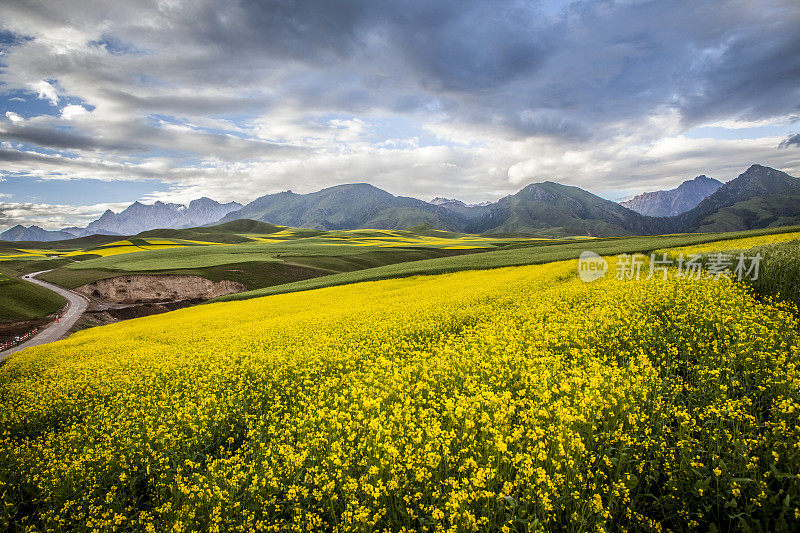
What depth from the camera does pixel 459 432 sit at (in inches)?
239

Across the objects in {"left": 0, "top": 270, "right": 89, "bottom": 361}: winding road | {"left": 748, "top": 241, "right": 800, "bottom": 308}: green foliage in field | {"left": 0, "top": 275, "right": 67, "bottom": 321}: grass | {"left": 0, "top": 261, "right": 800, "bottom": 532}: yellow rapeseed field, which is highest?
{"left": 748, "top": 241, "right": 800, "bottom": 308}: green foliage in field

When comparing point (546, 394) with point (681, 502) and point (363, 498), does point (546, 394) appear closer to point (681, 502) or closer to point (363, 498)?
point (681, 502)

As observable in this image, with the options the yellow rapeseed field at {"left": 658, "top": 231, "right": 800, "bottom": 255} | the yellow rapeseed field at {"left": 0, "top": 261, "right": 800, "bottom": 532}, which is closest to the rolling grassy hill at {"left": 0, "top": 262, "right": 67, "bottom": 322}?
the yellow rapeseed field at {"left": 0, "top": 261, "right": 800, "bottom": 532}

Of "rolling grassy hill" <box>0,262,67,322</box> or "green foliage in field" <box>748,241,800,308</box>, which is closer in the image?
"green foliage in field" <box>748,241,800,308</box>

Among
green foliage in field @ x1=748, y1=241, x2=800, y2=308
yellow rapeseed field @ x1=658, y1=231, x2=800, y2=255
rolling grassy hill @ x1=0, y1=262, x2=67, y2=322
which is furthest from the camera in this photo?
rolling grassy hill @ x1=0, y1=262, x2=67, y2=322

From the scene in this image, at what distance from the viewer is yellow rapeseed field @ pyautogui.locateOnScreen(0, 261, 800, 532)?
182 inches

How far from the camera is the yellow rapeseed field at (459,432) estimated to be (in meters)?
4.62

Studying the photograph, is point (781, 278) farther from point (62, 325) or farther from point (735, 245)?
point (62, 325)

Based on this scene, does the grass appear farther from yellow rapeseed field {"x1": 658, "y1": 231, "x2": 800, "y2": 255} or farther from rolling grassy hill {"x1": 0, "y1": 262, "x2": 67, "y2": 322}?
yellow rapeseed field {"x1": 658, "y1": 231, "x2": 800, "y2": 255}

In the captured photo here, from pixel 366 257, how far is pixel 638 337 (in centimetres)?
7623

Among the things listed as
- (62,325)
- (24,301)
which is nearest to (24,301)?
(24,301)

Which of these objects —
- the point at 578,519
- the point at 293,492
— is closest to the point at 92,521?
the point at 293,492

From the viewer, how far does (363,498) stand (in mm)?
5066

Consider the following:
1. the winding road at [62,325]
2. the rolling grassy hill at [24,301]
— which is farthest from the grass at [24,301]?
the winding road at [62,325]
